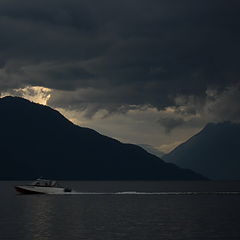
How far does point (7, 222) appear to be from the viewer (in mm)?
106938

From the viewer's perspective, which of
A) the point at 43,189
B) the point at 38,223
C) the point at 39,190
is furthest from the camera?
the point at 39,190

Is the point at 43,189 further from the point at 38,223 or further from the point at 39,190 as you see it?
the point at 38,223

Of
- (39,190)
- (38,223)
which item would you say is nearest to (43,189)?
(39,190)

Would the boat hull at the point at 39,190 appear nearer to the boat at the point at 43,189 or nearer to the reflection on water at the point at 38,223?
the boat at the point at 43,189

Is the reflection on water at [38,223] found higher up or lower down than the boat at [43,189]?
lower down

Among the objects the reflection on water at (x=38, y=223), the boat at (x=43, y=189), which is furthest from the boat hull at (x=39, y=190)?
the reflection on water at (x=38, y=223)

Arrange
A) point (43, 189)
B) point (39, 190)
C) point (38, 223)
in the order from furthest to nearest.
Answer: point (39, 190) < point (43, 189) < point (38, 223)

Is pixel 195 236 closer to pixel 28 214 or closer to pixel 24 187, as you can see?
pixel 28 214

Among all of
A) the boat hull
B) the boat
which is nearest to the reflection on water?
the boat hull

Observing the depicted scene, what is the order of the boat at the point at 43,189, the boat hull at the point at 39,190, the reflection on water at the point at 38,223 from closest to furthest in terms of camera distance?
1. the reflection on water at the point at 38,223
2. the boat hull at the point at 39,190
3. the boat at the point at 43,189

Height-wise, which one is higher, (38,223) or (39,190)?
(39,190)

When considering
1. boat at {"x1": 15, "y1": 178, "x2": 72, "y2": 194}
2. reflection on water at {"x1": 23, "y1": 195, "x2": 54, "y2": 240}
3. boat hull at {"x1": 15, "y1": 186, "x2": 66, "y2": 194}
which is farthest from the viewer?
boat at {"x1": 15, "y1": 178, "x2": 72, "y2": 194}

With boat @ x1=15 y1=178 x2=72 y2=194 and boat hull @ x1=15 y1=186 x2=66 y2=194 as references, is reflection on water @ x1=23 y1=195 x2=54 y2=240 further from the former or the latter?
boat @ x1=15 y1=178 x2=72 y2=194

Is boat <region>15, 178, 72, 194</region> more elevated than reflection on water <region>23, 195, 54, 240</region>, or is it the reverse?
boat <region>15, 178, 72, 194</region>
